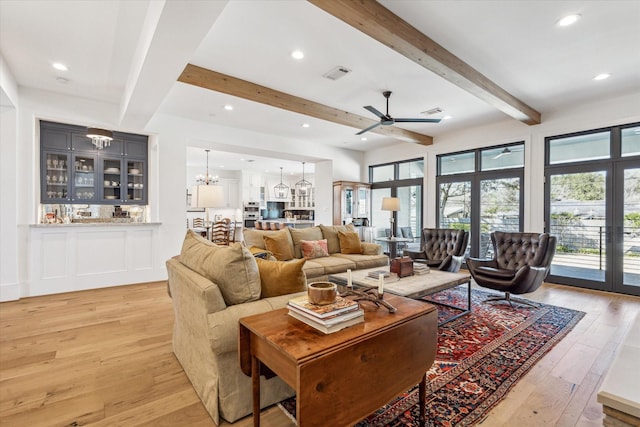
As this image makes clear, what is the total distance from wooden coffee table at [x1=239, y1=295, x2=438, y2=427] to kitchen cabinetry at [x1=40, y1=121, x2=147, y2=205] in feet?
15.3

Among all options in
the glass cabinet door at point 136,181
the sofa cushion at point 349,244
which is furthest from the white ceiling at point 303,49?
the sofa cushion at point 349,244

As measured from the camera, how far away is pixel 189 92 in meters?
4.11

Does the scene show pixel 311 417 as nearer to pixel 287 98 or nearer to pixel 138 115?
pixel 287 98

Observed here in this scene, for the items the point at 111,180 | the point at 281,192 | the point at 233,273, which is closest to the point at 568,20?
the point at 233,273

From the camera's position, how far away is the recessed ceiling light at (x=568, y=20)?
2.52 meters

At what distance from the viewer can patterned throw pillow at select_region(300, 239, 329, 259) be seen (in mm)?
4379

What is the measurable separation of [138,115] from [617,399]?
5.01 metres

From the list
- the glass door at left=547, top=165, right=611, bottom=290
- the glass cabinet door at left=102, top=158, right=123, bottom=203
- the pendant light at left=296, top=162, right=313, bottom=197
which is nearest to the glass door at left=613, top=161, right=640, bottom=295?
the glass door at left=547, top=165, right=611, bottom=290

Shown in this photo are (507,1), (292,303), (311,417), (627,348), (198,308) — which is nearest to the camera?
(311,417)

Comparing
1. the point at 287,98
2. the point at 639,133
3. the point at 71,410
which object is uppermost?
→ the point at 287,98

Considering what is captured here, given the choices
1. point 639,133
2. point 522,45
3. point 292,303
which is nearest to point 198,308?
point 292,303

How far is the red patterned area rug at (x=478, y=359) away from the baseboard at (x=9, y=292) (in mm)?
4331

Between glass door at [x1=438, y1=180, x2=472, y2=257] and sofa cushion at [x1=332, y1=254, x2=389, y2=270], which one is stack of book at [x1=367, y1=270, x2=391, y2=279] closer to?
sofa cushion at [x1=332, y1=254, x2=389, y2=270]

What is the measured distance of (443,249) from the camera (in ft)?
15.6
